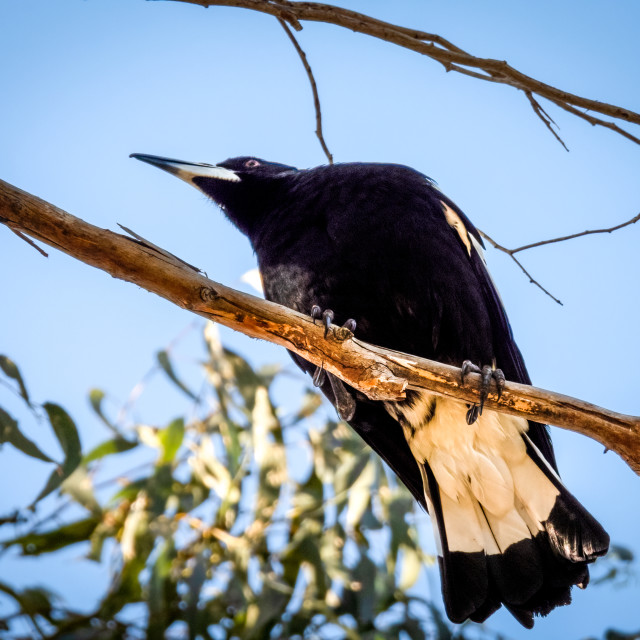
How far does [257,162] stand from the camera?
2902mm

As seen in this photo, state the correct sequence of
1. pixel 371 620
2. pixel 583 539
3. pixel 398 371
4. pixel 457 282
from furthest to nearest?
pixel 371 620 → pixel 457 282 → pixel 583 539 → pixel 398 371

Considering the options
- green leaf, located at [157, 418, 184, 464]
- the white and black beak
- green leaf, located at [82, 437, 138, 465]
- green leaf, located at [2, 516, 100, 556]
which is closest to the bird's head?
the white and black beak

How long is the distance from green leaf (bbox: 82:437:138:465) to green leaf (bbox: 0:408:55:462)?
857mm

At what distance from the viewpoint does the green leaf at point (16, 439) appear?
208 centimetres

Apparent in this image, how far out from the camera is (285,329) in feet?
5.61

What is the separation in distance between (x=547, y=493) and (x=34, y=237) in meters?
1.46

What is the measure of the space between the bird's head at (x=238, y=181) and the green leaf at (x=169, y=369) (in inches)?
24.0

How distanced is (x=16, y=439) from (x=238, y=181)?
1.16 m

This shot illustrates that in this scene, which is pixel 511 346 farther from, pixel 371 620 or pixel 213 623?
pixel 213 623

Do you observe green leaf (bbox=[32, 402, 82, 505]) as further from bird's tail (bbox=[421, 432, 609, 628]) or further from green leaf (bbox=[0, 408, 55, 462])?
bird's tail (bbox=[421, 432, 609, 628])

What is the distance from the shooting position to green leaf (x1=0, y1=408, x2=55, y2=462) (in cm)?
208

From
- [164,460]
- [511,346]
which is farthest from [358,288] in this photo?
[164,460]

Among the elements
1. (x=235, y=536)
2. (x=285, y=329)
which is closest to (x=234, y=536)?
(x=235, y=536)

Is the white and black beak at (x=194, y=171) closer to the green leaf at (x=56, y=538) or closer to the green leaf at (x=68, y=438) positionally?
the green leaf at (x=68, y=438)
